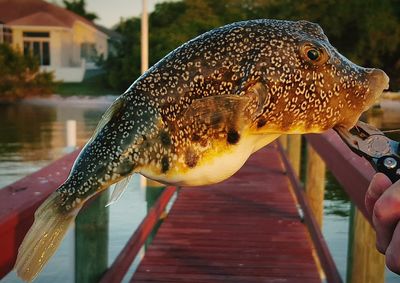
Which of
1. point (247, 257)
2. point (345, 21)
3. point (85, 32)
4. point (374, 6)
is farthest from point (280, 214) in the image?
point (85, 32)

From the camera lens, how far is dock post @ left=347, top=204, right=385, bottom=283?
2887 millimetres

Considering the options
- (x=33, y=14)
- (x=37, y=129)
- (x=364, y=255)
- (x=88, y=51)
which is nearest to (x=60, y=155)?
(x=37, y=129)

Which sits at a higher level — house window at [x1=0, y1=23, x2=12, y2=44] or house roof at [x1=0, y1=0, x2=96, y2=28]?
house roof at [x1=0, y1=0, x2=96, y2=28]

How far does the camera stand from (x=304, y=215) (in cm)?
526

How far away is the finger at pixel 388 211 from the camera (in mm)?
970

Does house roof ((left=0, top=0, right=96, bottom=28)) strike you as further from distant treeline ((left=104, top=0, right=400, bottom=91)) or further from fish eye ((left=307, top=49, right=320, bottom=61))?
fish eye ((left=307, top=49, right=320, bottom=61))

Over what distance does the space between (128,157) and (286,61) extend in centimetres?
33

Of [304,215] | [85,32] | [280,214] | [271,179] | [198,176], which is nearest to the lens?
[198,176]

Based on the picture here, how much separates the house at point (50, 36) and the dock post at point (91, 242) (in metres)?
30.6

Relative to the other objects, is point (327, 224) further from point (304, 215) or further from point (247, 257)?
point (247, 257)

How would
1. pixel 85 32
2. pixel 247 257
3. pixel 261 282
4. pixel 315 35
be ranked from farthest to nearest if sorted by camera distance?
pixel 85 32, pixel 247 257, pixel 261 282, pixel 315 35

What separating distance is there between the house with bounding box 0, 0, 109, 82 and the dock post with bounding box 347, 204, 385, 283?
104 feet

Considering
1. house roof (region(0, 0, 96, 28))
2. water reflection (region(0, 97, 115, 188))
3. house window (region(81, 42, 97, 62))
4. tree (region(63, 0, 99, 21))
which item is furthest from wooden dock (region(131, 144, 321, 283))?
tree (region(63, 0, 99, 21))

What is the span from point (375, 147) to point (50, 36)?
35648 mm
